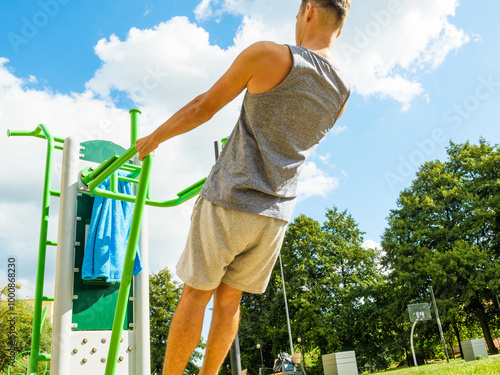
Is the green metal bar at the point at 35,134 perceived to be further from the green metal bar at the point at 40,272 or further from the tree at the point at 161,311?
the tree at the point at 161,311

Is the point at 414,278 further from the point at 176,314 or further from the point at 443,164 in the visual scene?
the point at 176,314

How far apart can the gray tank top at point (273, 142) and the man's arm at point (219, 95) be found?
0.22 ft

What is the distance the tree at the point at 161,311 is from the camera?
22.5m

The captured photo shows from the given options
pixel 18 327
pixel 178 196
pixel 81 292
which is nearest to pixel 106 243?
pixel 81 292

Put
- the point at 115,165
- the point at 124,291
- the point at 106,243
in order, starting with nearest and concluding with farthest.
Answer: the point at 124,291
the point at 115,165
the point at 106,243

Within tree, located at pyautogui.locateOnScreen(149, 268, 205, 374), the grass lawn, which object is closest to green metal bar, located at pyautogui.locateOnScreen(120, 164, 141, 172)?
the grass lawn

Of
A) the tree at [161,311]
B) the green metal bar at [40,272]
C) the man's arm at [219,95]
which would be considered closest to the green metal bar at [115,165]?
the man's arm at [219,95]

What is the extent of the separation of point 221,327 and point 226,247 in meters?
0.28

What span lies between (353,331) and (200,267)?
22.3 meters

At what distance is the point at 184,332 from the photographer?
1.23m

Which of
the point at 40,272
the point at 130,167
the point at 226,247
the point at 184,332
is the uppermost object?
the point at 130,167

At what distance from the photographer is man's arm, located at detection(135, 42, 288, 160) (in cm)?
128

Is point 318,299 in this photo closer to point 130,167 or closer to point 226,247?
point 130,167

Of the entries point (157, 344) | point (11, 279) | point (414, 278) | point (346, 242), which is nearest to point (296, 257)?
point (346, 242)
